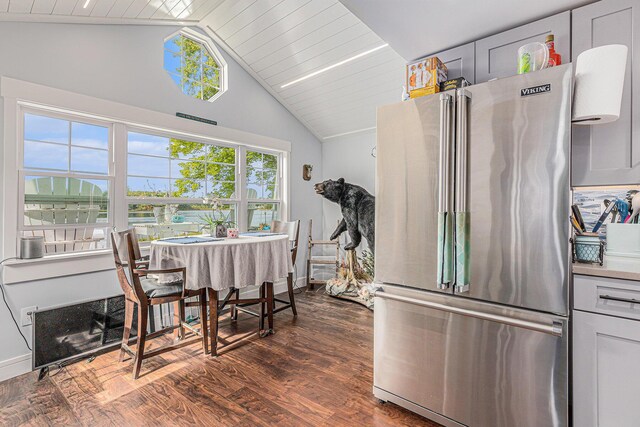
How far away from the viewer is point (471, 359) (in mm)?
1577

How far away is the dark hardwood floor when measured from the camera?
1797 millimetres

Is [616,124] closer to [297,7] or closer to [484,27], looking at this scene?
[484,27]

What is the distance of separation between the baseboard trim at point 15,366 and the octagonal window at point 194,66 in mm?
2765

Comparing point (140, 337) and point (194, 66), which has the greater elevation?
point (194, 66)

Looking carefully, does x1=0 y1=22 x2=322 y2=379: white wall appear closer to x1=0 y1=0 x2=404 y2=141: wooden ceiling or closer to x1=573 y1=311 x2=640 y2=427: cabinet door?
x1=0 y1=0 x2=404 y2=141: wooden ceiling

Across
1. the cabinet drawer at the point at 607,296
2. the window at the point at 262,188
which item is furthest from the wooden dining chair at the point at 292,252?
the cabinet drawer at the point at 607,296

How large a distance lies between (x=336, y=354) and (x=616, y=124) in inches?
93.2

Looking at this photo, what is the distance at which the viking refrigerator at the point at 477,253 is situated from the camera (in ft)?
4.53

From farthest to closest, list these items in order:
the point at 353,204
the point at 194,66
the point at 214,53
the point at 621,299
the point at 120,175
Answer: the point at 353,204 → the point at 214,53 → the point at 194,66 → the point at 120,175 → the point at 621,299

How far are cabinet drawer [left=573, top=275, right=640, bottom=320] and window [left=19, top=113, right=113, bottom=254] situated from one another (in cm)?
352

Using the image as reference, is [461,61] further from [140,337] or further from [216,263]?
[140,337]

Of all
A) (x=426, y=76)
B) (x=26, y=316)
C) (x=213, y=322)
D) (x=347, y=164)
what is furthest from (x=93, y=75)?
(x=347, y=164)

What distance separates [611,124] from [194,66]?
374 cm

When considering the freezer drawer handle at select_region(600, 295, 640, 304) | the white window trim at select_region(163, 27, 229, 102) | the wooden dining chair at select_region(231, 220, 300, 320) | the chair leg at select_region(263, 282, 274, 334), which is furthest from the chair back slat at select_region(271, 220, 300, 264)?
the freezer drawer handle at select_region(600, 295, 640, 304)
